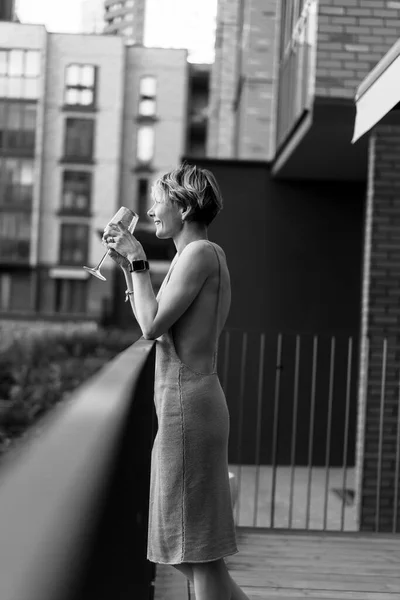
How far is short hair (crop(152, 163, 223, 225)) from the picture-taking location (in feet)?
8.39

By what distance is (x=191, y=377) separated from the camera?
249 centimetres

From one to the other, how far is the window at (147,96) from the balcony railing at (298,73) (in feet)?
128

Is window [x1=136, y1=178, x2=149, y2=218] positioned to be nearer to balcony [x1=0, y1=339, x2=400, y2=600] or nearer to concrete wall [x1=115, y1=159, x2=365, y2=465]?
concrete wall [x1=115, y1=159, x2=365, y2=465]

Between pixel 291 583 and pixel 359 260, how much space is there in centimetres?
711

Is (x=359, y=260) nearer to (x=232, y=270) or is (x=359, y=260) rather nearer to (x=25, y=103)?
(x=232, y=270)

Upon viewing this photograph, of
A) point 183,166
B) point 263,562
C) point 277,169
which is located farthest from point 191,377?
point 277,169

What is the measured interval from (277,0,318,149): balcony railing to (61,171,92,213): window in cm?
3779

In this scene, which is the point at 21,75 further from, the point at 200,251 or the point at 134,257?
the point at 200,251

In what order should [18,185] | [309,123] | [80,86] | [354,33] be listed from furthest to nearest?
[80,86] < [18,185] < [354,33] < [309,123]

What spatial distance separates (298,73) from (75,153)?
4069 cm

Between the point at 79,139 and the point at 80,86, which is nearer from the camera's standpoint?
the point at 79,139

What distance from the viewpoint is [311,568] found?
4.97 meters

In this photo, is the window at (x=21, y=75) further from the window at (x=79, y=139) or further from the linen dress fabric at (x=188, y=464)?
the linen dress fabric at (x=188, y=464)

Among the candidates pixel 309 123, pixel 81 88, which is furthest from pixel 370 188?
pixel 81 88
